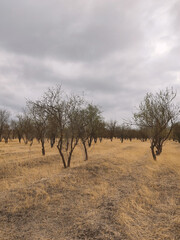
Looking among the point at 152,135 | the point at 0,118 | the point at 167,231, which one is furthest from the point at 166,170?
the point at 0,118

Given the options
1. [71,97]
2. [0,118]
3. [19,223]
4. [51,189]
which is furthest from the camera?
[0,118]

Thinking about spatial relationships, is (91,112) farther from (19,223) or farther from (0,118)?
(0,118)

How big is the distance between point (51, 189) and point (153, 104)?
15789 millimetres

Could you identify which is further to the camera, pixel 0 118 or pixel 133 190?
pixel 0 118

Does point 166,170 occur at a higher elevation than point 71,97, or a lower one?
lower

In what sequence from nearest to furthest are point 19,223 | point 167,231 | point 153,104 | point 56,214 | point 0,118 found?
point 167,231 < point 19,223 < point 56,214 < point 153,104 < point 0,118

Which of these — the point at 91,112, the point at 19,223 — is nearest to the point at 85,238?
the point at 19,223

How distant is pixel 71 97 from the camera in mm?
16281

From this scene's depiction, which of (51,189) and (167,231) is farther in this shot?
(51,189)

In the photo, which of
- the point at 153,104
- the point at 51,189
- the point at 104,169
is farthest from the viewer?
the point at 153,104

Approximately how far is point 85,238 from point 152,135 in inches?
669

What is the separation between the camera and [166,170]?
14.7 metres

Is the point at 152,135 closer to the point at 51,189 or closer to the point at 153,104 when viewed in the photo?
the point at 153,104

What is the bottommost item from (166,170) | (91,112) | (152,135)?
(166,170)
